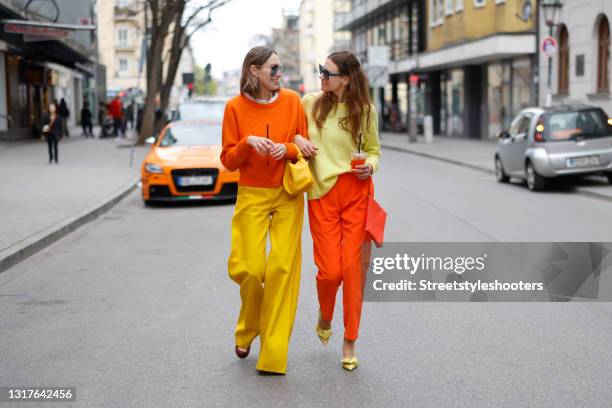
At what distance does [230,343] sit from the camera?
20.6 ft

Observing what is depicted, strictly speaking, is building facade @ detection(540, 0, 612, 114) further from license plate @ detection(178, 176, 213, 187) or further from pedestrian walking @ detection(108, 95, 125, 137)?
pedestrian walking @ detection(108, 95, 125, 137)

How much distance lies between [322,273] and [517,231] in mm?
6418

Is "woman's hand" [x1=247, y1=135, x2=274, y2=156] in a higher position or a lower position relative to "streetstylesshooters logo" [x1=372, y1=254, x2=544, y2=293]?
higher

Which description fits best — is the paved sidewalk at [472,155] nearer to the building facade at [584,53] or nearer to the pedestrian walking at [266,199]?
the building facade at [584,53]

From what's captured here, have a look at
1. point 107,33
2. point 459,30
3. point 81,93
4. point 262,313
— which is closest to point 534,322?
point 262,313

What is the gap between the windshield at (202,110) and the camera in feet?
63.1

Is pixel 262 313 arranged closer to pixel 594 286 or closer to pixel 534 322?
pixel 534 322

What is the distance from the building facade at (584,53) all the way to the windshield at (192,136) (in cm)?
1094

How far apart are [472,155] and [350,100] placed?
77.1 ft

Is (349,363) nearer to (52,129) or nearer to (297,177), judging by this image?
(297,177)

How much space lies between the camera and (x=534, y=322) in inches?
267

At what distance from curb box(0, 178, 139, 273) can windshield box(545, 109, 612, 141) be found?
26.2ft

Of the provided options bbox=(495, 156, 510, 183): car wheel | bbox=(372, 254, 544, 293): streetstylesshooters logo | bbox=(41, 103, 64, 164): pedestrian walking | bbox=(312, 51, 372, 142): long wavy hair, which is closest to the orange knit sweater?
bbox=(312, 51, 372, 142): long wavy hair

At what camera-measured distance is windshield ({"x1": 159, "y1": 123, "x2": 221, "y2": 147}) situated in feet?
56.7
